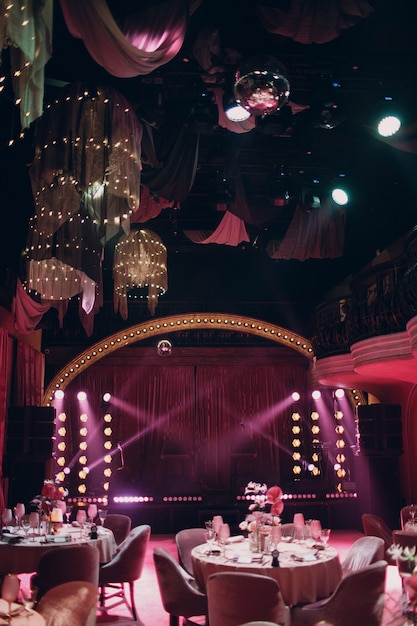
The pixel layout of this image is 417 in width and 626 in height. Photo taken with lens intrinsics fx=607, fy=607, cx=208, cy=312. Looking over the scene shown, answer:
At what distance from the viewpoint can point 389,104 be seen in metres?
7.36

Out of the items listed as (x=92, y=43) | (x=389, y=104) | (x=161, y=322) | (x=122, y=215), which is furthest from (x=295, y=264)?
(x=92, y=43)

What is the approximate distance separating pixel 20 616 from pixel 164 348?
10676 mm

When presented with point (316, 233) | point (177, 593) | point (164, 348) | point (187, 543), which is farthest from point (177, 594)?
point (164, 348)

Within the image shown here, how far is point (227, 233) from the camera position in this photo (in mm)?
10297

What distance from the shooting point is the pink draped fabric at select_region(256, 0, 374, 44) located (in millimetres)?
5582

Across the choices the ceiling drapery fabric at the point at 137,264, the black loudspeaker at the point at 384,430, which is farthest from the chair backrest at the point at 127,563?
the black loudspeaker at the point at 384,430

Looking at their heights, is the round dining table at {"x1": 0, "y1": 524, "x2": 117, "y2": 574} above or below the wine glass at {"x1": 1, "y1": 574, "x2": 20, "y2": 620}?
below

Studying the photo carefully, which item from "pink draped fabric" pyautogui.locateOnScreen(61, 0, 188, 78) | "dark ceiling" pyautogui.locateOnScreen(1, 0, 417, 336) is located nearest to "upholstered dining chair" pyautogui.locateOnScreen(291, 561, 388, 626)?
"pink draped fabric" pyautogui.locateOnScreen(61, 0, 188, 78)

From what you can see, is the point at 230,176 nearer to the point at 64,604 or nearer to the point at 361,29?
the point at 361,29

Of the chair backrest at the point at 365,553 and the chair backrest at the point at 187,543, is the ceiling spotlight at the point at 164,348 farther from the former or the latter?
the chair backrest at the point at 365,553

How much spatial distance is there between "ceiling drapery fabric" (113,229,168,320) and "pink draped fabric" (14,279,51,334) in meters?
2.61

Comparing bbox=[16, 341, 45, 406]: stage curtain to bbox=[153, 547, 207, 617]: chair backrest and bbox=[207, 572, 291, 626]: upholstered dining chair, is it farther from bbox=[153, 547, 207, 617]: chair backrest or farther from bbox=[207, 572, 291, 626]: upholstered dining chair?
bbox=[207, 572, 291, 626]: upholstered dining chair

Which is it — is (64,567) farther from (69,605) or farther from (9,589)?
(9,589)

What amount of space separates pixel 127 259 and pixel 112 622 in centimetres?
389
